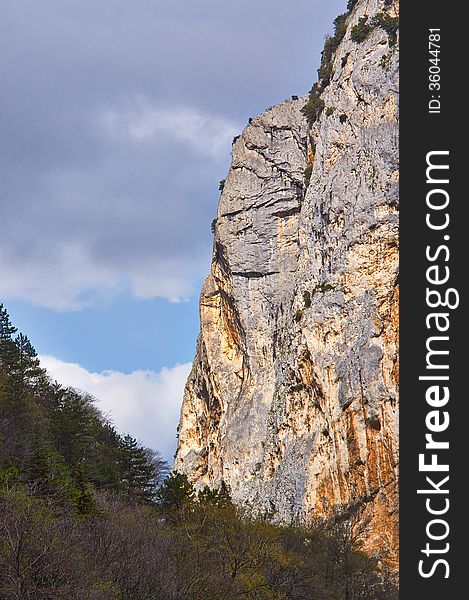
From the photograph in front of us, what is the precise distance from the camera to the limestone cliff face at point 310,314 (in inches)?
1455

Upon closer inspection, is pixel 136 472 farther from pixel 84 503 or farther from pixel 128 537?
pixel 128 537

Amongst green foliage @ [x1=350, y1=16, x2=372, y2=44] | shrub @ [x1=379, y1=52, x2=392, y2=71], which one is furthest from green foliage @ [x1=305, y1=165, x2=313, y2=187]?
green foliage @ [x1=350, y1=16, x2=372, y2=44]

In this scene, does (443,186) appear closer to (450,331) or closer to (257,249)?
(450,331)

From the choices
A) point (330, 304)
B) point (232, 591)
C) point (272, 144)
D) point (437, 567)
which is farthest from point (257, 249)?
point (437, 567)

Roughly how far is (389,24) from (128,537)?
3747 centimetres

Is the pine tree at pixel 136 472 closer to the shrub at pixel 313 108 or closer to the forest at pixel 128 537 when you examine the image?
the forest at pixel 128 537

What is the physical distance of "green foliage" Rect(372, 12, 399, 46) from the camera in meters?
45.5

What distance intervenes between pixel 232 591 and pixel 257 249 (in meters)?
33.4

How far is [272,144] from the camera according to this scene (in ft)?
182

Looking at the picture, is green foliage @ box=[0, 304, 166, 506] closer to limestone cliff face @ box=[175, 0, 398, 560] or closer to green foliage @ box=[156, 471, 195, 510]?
green foliage @ box=[156, 471, 195, 510]

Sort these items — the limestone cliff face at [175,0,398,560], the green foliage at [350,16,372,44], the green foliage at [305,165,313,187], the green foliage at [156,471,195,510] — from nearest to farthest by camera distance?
the green foliage at [156,471,195,510] < the limestone cliff face at [175,0,398,560] < the green foliage at [350,16,372,44] < the green foliage at [305,165,313,187]

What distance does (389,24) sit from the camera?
4597 cm

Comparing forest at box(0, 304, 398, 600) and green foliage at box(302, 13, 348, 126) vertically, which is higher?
green foliage at box(302, 13, 348, 126)

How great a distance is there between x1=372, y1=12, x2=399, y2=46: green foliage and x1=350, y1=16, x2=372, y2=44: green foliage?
1.96ft
